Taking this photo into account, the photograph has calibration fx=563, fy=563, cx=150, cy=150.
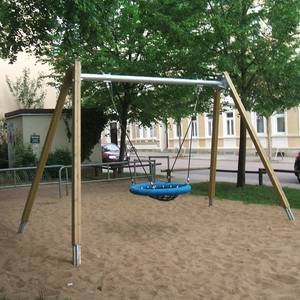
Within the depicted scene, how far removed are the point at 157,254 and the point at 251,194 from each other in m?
6.56

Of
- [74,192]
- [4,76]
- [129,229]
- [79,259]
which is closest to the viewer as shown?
[79,259]

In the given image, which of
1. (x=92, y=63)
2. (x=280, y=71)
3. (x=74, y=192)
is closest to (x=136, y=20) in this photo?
(x=92, y=63)

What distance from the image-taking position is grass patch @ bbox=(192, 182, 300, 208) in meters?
12.3

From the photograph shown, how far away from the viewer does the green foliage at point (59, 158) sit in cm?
1997

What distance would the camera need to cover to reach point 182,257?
7.11 m

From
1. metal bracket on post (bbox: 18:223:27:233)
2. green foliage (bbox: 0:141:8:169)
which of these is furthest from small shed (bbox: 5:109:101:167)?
metal bracket on post (bbox: 18:223:27:233)

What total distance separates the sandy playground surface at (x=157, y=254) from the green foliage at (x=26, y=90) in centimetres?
1879

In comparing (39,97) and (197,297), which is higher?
(39,97)

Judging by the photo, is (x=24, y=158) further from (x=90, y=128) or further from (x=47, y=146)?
(x=47, y=146)

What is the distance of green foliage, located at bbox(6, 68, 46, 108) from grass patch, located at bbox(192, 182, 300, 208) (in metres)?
16.8

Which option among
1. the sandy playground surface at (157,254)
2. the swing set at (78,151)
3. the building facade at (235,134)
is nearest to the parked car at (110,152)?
the building facade at (235,134)

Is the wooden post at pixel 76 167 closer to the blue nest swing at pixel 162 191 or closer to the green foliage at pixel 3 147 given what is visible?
the blue nest swing at pixel 162 191

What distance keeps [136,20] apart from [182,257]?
1210 centimetres

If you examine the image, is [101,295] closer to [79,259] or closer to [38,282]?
[38,282]
